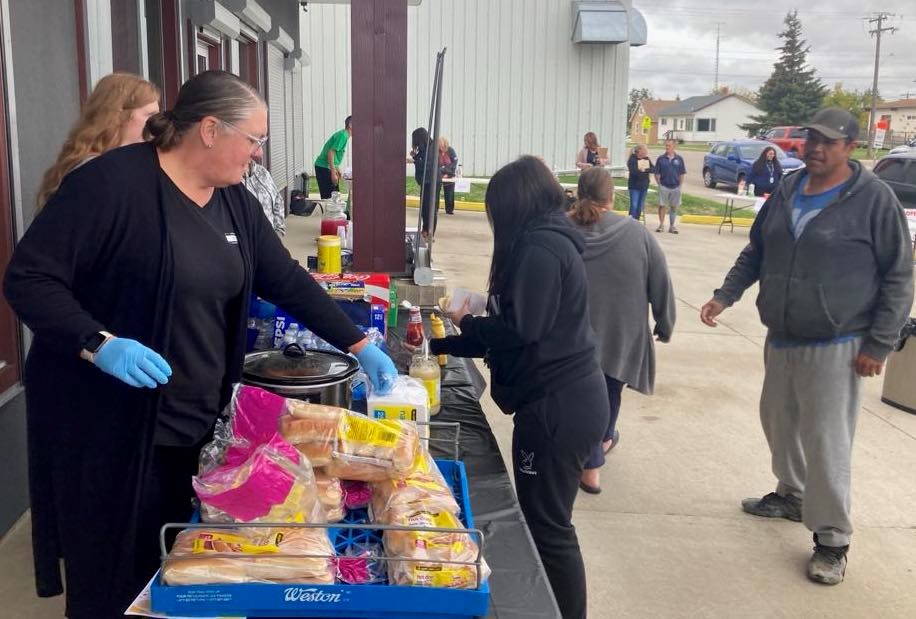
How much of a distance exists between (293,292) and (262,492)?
78 centimetres

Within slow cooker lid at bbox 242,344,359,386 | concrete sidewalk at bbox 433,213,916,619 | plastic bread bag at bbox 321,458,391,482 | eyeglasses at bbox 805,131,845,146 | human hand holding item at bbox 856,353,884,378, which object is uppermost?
eyeglasses at bbox 805,131,845,146

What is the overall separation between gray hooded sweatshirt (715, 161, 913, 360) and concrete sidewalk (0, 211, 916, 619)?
1.01m

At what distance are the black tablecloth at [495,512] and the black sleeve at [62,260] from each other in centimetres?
98

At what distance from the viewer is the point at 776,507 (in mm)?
4051

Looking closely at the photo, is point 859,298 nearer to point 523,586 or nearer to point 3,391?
point 523,586

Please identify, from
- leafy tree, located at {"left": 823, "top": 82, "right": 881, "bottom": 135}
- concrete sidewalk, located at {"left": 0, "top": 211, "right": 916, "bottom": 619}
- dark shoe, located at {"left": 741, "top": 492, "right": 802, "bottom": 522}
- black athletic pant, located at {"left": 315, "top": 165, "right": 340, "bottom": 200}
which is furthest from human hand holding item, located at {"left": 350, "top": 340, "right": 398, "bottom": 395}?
leafy tree, located at {"left": 823, "top": 82, "right": 881, "bottom": 135}

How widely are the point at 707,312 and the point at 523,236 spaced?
1.82 meters

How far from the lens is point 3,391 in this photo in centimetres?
329

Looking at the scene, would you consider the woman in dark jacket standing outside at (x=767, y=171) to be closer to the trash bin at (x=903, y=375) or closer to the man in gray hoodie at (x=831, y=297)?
the trash bin at (x=903, y=375)

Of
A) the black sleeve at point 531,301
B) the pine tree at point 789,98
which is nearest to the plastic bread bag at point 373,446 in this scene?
the black sleeve at point 531,301

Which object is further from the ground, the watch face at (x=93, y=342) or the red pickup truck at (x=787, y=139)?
the red pickup truck at (x=787, y=139)

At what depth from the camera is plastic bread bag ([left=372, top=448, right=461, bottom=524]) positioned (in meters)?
1.62

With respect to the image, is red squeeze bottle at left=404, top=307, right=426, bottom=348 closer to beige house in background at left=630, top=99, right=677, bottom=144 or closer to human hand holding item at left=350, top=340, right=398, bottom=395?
human hand holding item at left=350, top=340, right=398, bottom=395

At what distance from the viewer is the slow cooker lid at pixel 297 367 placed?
Answer: 6.76 ft
